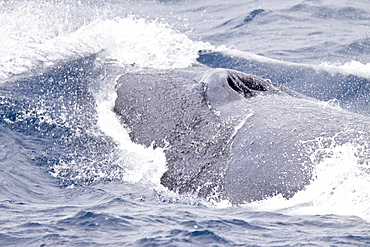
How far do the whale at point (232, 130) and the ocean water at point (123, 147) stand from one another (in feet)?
0.65

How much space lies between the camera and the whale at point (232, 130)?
7.57m

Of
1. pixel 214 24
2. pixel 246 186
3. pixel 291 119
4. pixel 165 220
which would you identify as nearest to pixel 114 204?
pixel 165 220

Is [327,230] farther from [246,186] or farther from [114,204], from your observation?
[114,204]

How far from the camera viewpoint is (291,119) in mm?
8430

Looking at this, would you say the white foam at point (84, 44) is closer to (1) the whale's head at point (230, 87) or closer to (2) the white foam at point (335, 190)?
(1) the whale's head at point (230, 87)

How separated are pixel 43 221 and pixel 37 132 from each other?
3719 millimetres

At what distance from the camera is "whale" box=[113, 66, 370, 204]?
298 inches

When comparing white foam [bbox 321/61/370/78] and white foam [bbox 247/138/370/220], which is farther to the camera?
white foam [bbox 321/61/370/78]

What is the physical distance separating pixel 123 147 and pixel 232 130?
2071 mm

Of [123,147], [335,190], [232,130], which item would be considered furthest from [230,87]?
[335,190]

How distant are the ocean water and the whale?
0.65 feet

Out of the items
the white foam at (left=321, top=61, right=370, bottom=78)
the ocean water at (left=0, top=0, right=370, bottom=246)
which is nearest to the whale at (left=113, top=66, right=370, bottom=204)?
the ocean water at (left=0, top=0, right=370, bottom=246)

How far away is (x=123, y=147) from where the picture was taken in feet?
31.8

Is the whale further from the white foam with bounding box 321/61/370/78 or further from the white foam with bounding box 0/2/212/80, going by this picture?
the white foam with bounding box 321/61/370/78
